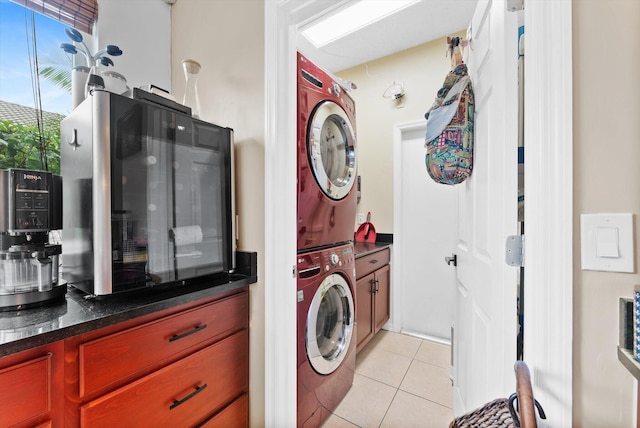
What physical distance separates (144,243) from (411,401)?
189 centimetres

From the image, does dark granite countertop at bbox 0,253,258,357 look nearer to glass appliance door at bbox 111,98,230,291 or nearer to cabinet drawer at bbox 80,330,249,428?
glass appliance door at bbox 111,98,230,291

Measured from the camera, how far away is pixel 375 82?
301 centimetres

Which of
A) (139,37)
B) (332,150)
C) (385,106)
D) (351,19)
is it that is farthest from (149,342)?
(385,106)

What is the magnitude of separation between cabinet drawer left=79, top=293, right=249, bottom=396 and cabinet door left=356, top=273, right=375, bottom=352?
46.4 inches

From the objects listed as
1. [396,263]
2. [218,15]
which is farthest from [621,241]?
[396,263]

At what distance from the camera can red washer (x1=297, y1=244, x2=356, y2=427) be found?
1.43 m

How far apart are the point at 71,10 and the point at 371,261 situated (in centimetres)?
256

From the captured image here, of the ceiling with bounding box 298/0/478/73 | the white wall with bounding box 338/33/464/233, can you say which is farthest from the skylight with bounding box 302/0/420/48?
the white wall with bounding box 338/33/464/233

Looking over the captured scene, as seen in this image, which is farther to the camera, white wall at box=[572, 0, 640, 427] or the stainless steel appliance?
the stainless steel appliance

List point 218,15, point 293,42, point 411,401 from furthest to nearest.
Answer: point 411,401 → point 218,15 → point 293,42

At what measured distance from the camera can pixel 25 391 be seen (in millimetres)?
682

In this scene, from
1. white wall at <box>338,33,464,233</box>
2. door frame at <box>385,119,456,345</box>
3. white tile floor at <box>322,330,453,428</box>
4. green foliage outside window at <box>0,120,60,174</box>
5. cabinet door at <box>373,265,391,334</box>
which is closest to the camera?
green foliage outside window at <box>0,120,60,174</box>

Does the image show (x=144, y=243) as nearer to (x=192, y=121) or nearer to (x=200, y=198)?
(x=200, y=198)

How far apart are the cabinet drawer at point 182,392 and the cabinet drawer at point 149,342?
0.17 ft
